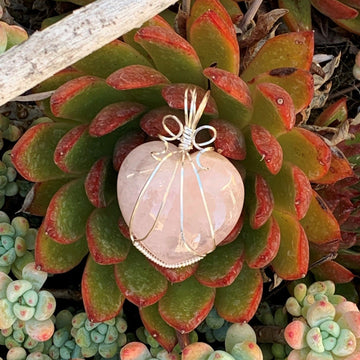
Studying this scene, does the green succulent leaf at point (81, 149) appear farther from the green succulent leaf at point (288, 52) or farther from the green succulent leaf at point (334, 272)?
the green succulent leaf at point (334, 272)

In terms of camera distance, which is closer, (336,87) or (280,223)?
(280,223)

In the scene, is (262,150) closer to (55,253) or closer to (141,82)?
(141,82)

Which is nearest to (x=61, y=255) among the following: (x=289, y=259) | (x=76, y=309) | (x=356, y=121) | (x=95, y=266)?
(x=95, y=266)

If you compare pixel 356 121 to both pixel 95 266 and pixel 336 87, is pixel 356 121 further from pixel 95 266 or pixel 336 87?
pixel 95 266

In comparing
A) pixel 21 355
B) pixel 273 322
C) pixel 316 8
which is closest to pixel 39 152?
pixel 21 355

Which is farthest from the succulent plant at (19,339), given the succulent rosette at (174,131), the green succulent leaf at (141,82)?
the green succulent leaf at (141,82)

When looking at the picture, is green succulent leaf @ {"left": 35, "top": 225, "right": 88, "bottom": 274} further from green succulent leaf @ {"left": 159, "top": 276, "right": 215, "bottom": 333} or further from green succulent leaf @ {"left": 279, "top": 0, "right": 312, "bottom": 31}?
green succulent leaf @ {"left": 279, "top": 0, "right": 312, "bottom": 31}
